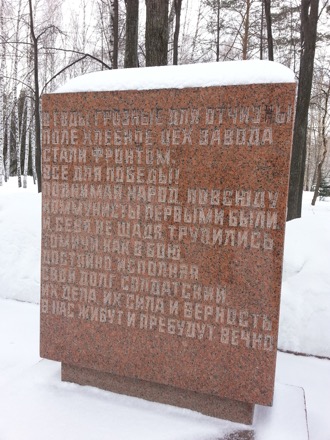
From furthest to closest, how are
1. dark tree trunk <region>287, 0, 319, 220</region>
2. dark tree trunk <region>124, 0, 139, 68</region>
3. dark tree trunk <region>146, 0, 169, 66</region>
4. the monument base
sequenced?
1. dark tree trunk <region>287, 0, 319, 220</region>
2. dark tree trunk <region>124, 0, 139, 68</region>
3. dark tree trunk <region>146, 0, 169, 66</region>
4. the monument base

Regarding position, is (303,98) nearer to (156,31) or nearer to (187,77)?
(156,31)

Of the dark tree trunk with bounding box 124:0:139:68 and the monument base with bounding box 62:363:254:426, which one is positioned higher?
the dark tree trunk with bounding box 124:0:139:68

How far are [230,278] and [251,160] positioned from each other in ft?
2.20

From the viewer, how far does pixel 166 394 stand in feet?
7.91

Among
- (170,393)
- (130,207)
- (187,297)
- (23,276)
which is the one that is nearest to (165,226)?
(130,207)

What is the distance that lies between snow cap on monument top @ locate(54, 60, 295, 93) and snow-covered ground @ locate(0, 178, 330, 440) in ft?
6.34

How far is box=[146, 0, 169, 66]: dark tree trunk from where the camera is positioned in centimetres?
520

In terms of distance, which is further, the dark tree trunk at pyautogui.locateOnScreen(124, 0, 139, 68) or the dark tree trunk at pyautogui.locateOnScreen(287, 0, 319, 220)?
the dark tree trunk at pyautogui.locateOnScreen(287, 0, 319, 220)

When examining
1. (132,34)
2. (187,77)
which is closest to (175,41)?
(132,34)

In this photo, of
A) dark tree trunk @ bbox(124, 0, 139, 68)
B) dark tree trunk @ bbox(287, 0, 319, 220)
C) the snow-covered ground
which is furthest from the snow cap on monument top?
dark tree trunk @ bbox(287, 0, 319, 220)

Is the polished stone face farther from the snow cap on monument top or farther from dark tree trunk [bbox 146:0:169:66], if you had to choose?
dark tree trunk [bbox 146:0:169:66]

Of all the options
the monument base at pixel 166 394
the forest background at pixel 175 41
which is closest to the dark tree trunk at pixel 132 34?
the forest background at pixel 175 41

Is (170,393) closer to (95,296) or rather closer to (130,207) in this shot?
(95,296)

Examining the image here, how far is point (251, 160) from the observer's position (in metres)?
2.09
